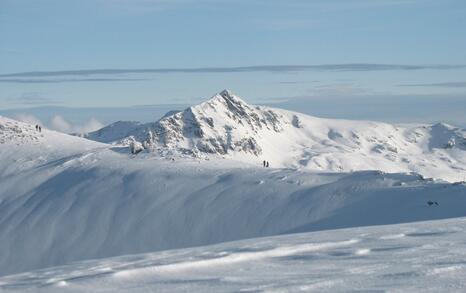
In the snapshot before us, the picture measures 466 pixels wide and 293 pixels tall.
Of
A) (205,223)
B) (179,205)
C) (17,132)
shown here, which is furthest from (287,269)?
(17,132)

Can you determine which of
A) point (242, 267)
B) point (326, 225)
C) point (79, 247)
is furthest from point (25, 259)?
point (242, 267)

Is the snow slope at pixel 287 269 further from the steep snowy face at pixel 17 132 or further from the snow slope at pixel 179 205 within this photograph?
the steep snowy face at pixel 17 132

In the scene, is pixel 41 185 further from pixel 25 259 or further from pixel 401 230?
pixel 401 230

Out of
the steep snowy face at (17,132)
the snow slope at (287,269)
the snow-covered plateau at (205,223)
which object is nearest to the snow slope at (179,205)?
the snow-covered plateau at (205,223)

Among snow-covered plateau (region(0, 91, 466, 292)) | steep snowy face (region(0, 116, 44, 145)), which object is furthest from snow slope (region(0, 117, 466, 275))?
steep snowy face (region(0, 116, 44, 145))

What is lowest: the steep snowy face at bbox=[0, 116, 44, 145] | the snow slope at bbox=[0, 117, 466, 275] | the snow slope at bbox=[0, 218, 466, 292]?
the snow slope at bbox=[0, 117, 466, 275]

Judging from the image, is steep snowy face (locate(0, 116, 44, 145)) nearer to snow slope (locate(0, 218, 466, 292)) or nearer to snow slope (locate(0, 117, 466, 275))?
snow slope (locate(0, 117, 466, 275))

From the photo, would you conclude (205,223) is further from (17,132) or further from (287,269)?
(17,132)
